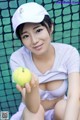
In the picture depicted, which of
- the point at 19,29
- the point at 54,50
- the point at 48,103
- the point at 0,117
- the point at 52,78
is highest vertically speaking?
the point at 19,29

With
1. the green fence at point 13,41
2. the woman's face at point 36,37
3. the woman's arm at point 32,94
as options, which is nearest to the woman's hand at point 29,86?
the woman's arm at point 32,94

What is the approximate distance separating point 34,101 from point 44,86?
13 centimetres

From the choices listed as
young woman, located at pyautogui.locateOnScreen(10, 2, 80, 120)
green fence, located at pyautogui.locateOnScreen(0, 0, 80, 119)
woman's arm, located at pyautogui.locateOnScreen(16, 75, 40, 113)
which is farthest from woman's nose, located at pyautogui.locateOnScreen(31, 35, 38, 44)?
green fence, located at pyautogui.locateOnScreen(0, 0, 80, 119)

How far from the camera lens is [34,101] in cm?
146

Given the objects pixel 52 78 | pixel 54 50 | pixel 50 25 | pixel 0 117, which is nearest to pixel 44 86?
pixel 52 78

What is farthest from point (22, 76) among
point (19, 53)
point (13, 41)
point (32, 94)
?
point (13, 41)

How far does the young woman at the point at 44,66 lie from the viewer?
1406mm

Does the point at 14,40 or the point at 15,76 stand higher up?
the point at 15,76

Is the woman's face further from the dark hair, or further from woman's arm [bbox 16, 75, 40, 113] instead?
woman's arm [bbox 16, 75, 40, 113]

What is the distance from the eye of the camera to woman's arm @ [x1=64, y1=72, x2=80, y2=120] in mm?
1452

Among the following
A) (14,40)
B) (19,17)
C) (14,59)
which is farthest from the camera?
(14,40)

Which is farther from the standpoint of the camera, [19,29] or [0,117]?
[0,117]

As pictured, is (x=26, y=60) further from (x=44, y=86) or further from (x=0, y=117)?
(x=0, y=117)

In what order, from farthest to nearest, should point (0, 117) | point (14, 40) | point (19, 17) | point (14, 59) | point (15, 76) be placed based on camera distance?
point (14, 40) < point (0, 117) < point (14, 59) < point (19, 17) < point (15, 76)
